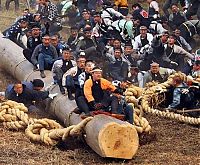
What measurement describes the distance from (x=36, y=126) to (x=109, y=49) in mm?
5360

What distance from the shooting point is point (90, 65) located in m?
10.9

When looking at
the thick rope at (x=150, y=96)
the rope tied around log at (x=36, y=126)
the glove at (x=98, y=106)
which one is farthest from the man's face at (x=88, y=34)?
the glove at (x=98, y=106)

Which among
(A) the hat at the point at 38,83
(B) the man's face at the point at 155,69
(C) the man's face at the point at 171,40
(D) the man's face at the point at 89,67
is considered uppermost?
(D) the man's face at the point at 89,67

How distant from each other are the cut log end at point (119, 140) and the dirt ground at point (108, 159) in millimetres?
142

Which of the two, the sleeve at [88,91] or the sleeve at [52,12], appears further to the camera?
the sleeve at [52,12]

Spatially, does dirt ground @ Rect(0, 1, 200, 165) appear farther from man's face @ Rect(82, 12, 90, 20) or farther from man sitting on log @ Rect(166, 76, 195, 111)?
man's face @ Rect(82, 12, 90, 20)

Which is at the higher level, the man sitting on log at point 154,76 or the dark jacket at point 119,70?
the man sitting on log at point 154,76

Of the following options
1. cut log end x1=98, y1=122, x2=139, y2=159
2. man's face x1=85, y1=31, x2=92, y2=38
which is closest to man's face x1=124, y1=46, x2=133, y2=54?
man's face x1=85, y1=31, x2=92, y2=38

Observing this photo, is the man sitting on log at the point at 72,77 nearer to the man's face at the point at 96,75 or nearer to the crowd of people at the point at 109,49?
the crowd of people at the point at 109,49

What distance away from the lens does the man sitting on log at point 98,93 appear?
9.62 m

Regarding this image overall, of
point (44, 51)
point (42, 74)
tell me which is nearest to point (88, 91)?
point (42, 74)

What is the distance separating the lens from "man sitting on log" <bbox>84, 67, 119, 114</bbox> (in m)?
9.62

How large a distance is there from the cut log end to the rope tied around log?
1.89 feet

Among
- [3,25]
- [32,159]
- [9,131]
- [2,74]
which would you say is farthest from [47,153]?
[3,25]
